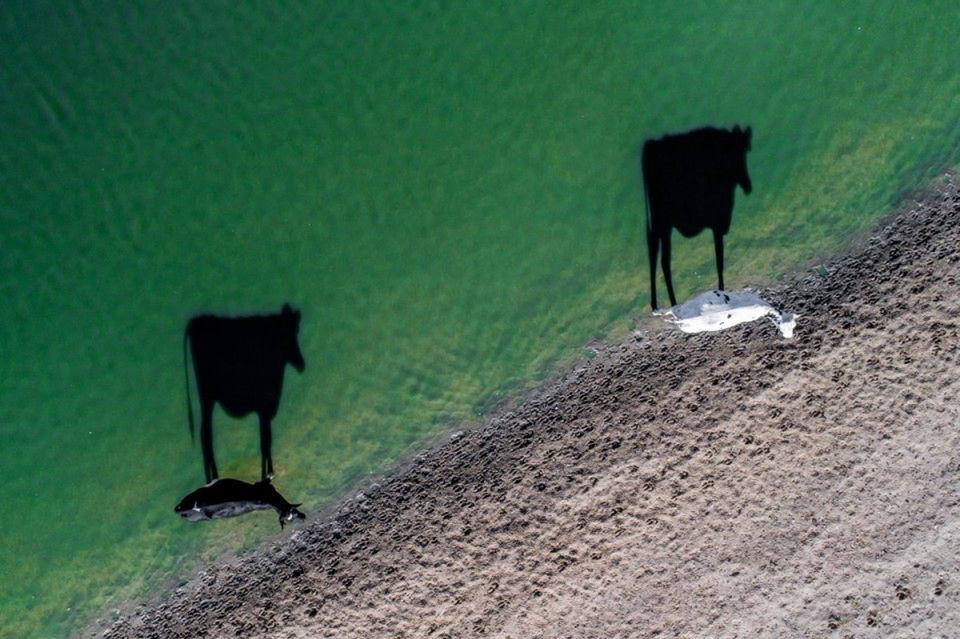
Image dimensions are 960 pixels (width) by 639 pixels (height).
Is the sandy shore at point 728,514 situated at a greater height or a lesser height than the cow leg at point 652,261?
lesser

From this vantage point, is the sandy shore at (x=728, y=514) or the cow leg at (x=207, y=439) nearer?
the sandy shore at (x=728, y=514)

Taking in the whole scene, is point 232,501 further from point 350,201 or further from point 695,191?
point 695,191

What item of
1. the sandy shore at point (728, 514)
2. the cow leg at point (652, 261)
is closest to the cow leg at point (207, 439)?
the sandy shore at point (728, 514)

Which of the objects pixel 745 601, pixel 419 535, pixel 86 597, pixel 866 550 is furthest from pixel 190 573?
pixel 866 550

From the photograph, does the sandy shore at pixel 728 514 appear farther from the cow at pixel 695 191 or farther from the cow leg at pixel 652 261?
the cow at pixel 695 191

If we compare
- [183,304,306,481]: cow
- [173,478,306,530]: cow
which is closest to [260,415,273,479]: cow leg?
[183,304,306,481]: cow

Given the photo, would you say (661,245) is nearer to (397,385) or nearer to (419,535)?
(397,385)
